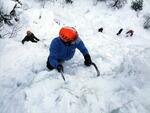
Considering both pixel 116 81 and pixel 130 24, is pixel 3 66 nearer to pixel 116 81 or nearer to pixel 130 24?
pixel 116 81

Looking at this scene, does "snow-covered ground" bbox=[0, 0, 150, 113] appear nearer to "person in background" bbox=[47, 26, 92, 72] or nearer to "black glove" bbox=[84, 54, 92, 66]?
"black glove" bbox=[84, 54, 92, 66]

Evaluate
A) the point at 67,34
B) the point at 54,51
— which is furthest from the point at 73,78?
the point at 67,34

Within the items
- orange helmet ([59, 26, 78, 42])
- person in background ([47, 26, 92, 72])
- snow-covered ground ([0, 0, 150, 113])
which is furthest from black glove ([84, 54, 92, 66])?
orange helmet ([59, 26, 78, 42])

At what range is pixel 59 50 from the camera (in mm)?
5840

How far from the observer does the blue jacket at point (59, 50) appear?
18.6 ft

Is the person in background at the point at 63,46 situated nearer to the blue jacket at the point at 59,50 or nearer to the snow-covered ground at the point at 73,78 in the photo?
the blue jacket at the point at 59,50

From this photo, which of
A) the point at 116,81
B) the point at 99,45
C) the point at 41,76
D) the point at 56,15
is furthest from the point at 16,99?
the point at 56,15

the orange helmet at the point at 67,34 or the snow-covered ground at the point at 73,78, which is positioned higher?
the orange helmet at the point at 67,34

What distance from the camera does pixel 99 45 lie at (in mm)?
8641

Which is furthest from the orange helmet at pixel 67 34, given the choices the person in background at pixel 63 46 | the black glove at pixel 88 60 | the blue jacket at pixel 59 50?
the black glove at pixel 88 60

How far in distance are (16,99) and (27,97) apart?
0.82 ft

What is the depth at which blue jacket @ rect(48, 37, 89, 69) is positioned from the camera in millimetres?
5666

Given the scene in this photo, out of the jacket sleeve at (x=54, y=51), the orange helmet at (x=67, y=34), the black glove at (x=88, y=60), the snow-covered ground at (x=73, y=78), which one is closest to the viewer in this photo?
the snow-covered ground at (x=73, y=78)

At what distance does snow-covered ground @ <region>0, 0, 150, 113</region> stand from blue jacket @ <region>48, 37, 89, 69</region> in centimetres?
31
